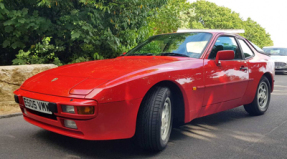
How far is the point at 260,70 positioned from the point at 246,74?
21.6 inches

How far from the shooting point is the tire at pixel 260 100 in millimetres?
4832

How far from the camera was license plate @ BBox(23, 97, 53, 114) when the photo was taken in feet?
8.75

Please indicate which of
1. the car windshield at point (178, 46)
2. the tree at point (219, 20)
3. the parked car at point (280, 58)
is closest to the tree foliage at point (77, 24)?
the car windshield at point (178, 46)

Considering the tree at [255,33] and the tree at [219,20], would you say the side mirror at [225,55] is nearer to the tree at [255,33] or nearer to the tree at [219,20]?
the tree at [219,20]

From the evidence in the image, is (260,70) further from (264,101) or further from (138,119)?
(138,119)

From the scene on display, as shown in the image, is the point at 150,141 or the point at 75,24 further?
the point at 75,24

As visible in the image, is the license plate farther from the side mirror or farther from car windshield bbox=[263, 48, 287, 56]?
car windshield bbox=[263, 48, 287, 56]

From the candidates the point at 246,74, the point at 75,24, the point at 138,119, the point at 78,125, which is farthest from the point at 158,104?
the point at 75,24

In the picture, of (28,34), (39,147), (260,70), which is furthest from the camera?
(28,34)

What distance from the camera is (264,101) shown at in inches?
203

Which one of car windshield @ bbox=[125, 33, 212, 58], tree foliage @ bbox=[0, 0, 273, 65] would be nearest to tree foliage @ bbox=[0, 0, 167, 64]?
tree foliage @ bbox=[0, 0, 273, 65]

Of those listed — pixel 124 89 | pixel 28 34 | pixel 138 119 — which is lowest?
pixel 138 119

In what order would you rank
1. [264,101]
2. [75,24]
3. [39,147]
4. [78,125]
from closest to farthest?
[78,125], [39,147], [264,101], [75,24]

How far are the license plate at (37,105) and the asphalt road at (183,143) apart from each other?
1.57 feet
